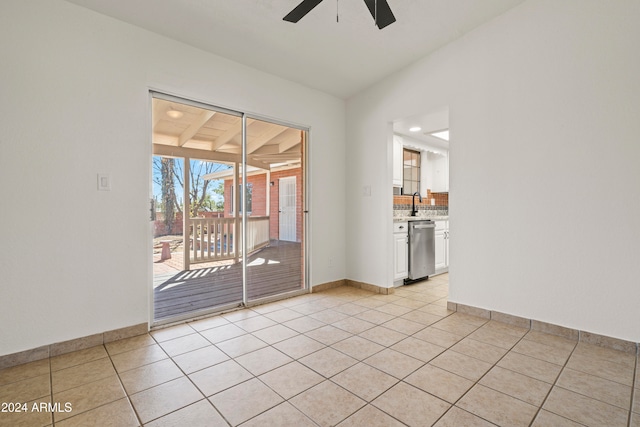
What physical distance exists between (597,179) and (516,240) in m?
0.75

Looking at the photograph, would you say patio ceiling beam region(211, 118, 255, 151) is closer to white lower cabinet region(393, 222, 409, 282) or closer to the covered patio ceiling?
the covered patio ceiling

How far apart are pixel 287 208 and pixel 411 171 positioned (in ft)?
7.80

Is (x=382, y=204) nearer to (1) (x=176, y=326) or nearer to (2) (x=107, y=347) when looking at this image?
(1) (x=176, y=326)

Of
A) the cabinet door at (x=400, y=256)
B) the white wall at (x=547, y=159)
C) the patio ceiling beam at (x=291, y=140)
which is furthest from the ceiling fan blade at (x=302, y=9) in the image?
the cabinet door at (x=400, y=256)

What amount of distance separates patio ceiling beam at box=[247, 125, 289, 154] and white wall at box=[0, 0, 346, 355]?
94cm

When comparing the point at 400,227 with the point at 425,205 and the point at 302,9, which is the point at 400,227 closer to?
the point at 425,205

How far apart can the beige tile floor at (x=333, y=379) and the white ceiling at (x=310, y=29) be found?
2686 mm

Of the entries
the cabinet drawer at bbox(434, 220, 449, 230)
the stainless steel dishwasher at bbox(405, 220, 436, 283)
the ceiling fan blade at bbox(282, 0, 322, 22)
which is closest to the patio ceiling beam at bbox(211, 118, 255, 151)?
the ceiling fan blade at bbox(282, 0, 322, 22)

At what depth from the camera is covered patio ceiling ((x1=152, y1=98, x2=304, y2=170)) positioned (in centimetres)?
326

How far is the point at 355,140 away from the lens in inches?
167

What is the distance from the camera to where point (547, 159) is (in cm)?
257

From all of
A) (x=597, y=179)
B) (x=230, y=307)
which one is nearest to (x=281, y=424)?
(x=230, y=307)

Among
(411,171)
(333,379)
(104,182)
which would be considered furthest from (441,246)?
(104,182)

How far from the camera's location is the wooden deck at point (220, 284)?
3.32 meters
